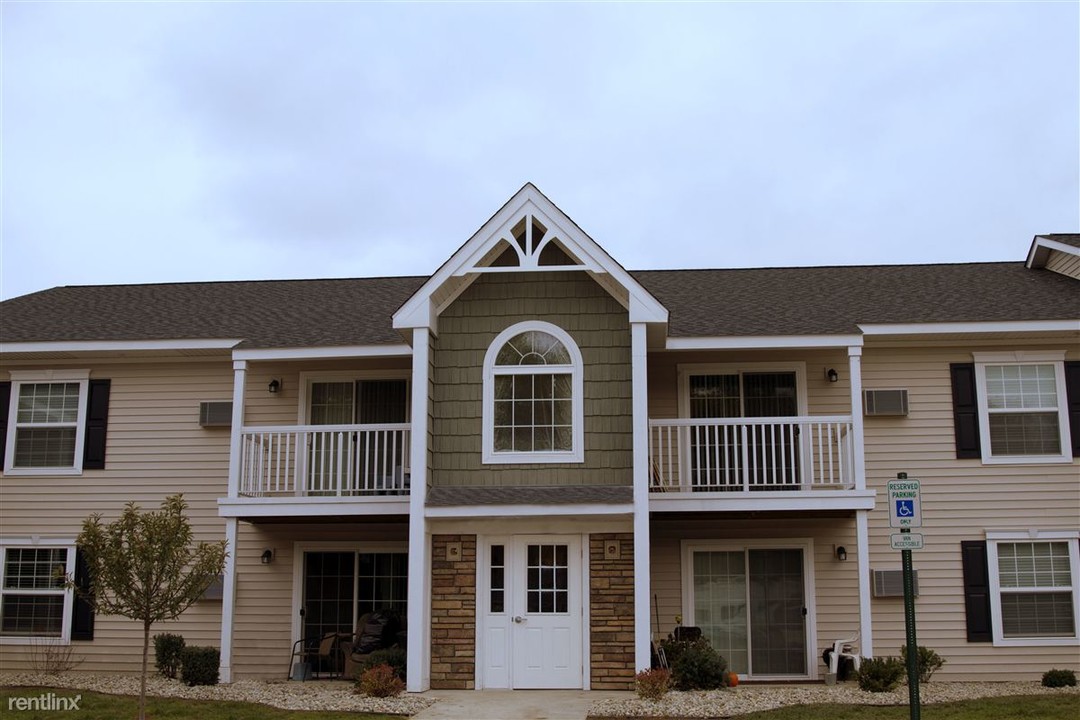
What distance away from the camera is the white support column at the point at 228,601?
14.9m

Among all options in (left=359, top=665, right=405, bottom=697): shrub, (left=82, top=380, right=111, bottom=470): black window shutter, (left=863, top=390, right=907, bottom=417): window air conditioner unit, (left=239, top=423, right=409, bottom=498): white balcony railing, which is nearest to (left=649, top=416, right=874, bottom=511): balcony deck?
(left=863, top=390, right=907, bottom=417): window air conditioner unit

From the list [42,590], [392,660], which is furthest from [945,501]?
[42,590]

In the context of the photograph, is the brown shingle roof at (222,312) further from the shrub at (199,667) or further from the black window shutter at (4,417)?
the shrub at (199,667)

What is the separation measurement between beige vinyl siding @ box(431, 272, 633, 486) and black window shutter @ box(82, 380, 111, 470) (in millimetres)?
5967

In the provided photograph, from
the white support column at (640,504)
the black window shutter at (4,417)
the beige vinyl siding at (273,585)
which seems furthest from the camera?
the black window shutter at (4,417)

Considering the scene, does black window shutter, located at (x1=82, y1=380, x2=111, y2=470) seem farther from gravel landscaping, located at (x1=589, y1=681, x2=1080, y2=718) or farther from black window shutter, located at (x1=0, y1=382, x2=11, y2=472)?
gravel landscaping, located at (x1=589, y1=681, x2=1080, y2=718)

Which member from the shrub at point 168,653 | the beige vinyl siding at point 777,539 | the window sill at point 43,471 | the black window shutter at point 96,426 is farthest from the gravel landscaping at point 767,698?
the window sill at point 43,471

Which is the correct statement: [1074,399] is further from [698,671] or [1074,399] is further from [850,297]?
[698,671]

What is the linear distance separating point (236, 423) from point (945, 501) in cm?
1038

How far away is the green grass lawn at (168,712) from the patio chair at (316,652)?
8.57 feet

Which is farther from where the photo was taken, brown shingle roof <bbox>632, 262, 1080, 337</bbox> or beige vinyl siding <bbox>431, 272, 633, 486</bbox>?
brown shingle roof <bbox>632, 262, 1080, 337</bbox>

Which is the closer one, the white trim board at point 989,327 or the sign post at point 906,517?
the sign post at point 906,517

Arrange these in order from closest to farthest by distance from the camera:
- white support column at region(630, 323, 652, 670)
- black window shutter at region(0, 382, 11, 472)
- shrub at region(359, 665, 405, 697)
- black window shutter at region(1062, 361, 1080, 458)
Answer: shrub at region(359, 665, 405, 697) → white support column at region(630, 323, 652, 670) → black window shutter at region(1062, 361, 1080, 458) → black window shutter at region(0, 382, 11, 472)

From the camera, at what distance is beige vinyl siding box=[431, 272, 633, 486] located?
14422 millimetres
